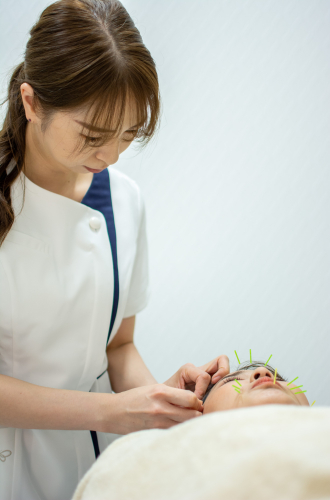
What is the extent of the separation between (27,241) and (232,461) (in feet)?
1.94

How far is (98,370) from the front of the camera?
→ 0.99 m

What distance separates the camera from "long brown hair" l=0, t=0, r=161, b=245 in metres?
0.72

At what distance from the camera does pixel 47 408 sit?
78 cm

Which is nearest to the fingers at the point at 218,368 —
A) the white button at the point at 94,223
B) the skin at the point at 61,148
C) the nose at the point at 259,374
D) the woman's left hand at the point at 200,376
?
the woman's left hand at the point at 200,376

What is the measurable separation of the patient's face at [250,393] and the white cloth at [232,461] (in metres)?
0.17

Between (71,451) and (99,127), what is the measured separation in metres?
0.75

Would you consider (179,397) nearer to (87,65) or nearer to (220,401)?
(220,401)

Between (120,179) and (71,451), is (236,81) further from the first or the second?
(71,451)

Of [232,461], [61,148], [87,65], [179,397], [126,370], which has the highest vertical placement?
[87,65]

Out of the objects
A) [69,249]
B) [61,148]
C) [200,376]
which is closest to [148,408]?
[200,376]

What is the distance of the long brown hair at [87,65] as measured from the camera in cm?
72

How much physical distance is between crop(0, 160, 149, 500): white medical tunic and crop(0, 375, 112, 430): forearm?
0.07 ft

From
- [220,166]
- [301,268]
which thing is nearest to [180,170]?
[220,166]

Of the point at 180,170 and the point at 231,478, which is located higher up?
the point at 180,170
